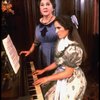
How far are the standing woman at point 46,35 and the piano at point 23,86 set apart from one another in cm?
8

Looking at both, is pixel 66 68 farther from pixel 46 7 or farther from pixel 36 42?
pixel 46 7

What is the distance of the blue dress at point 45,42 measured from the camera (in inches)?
48.5

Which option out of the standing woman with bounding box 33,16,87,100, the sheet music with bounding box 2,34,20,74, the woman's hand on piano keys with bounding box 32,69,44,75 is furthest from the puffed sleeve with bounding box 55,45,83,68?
the sheet music with bounding box 2,34,20,74

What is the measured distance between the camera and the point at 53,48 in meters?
1.26

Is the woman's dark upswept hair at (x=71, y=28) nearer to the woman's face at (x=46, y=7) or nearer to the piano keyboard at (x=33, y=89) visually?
the woman's face at (x=46, y=7)

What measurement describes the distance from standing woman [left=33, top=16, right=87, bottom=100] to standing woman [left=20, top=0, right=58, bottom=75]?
1.0 inches

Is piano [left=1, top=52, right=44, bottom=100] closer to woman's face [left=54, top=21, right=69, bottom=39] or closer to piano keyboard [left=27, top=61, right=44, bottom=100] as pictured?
piano keyboard [left=27, top=61, right=44, bottom=100]

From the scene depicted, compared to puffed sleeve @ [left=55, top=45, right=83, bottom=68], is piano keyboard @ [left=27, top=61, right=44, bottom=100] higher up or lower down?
lower down

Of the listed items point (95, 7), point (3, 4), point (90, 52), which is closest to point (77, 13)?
point (95, 7)

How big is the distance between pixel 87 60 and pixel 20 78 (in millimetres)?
359

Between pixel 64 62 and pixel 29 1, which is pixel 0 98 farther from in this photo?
pixel 29 1

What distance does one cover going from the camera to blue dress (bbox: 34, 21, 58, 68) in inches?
48.5

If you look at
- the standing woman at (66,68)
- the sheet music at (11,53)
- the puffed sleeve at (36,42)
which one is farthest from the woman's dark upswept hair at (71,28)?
the sheet music at (11,53)

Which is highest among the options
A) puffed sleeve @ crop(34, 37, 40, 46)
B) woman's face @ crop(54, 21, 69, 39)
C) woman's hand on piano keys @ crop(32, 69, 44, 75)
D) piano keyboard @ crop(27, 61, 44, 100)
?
woman's face @ crop(54, 21, 69, 39)
